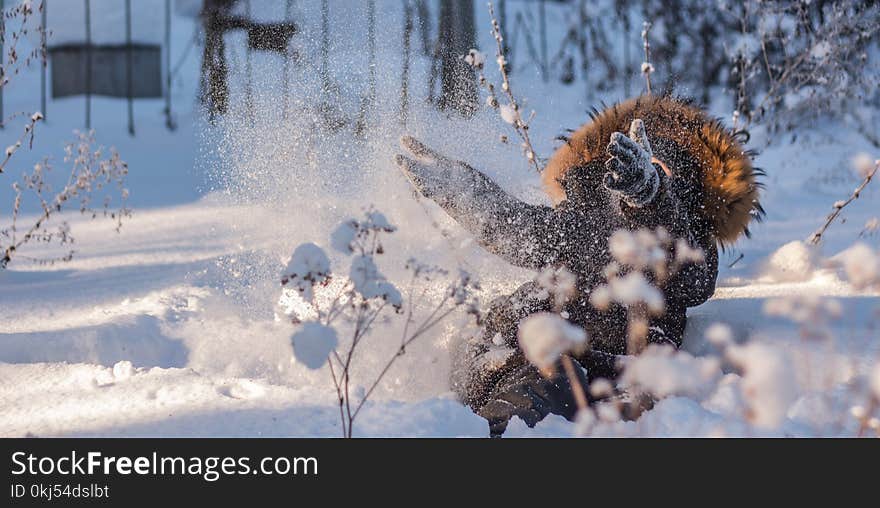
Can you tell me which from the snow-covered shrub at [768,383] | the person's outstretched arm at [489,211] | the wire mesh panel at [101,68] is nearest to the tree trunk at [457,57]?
the person's outstretched arm at [489,211]

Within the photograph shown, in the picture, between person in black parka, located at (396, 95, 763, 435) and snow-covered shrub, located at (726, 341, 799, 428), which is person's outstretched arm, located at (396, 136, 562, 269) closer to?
person in black parka, located at (396, 95, 763, 435)

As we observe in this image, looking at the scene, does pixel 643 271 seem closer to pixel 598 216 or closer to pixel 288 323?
pixel 598 216

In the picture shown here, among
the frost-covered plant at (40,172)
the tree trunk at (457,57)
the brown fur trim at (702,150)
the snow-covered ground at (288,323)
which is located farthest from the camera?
the tree trunk at (457,57)

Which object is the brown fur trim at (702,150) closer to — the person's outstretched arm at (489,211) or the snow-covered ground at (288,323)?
the person's outstretched arm at (489,211)

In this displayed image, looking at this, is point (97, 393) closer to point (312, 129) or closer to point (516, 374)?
point (516, 374)

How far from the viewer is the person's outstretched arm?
8.16 feet

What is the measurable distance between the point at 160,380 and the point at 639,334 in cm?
112

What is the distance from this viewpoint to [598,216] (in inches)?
95.4

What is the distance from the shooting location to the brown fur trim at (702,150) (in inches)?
97.3

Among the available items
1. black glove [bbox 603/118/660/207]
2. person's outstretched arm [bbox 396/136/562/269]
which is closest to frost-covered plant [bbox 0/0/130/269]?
person's outstretched arm [bbox 396/136/562/269]

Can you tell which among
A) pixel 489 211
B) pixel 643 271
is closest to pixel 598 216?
pixel 643 271

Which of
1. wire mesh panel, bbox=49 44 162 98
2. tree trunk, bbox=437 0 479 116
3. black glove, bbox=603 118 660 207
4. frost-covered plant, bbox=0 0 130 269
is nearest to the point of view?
black glove, bbox=603 118 660 207

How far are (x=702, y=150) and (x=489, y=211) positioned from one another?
0.58 metres
